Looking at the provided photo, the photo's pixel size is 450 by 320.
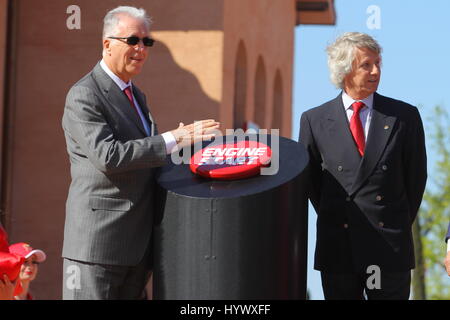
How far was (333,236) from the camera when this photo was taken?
5.80 metres

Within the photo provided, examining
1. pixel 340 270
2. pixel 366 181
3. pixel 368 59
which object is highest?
pixel 368 59

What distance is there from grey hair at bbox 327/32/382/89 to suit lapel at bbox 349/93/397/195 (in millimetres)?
274

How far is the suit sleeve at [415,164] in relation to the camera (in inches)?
229

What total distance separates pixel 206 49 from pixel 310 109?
7193mm

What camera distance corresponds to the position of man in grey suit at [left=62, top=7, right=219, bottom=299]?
17.3 feet

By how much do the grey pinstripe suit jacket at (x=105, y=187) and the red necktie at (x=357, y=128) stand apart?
1.08 metres

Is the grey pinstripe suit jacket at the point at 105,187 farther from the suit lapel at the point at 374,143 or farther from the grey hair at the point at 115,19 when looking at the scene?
the suit lapel at the point at 374,143

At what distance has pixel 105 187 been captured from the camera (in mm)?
5340

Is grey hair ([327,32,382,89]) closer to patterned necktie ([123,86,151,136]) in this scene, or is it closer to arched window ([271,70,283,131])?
patterned necktie ([123,86,151,136])

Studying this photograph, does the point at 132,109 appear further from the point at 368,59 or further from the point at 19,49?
the point at 19,49

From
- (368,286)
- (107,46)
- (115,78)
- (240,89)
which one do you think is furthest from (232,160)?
(240,89)

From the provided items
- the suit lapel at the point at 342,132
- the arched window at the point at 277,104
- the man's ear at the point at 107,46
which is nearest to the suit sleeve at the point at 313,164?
the suit lapel at the point at 342,132

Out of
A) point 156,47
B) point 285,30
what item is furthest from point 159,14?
point 285,30

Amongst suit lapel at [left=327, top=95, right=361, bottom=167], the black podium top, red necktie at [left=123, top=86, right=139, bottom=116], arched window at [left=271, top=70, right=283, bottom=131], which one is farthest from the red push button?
arched window at [left=271, top=70, right=283, bottom=131]
